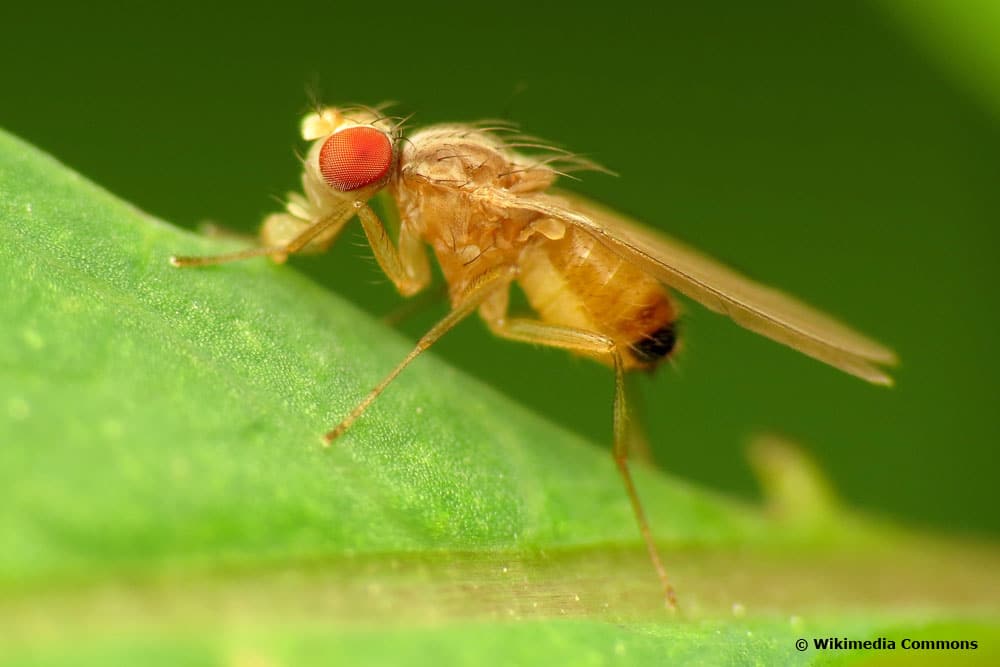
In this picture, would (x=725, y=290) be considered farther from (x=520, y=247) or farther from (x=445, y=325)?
(x=445, y=325)

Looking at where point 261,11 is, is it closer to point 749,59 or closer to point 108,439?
point 749,59

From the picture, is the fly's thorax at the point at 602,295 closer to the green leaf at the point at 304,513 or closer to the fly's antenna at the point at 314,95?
the green leaf at the point at 304,513

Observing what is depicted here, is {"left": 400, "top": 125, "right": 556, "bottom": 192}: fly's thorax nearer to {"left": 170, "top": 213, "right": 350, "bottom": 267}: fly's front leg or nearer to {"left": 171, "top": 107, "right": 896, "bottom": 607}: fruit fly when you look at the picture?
{"left": 171, "top": 107, "right": 896, "bottom": 607}: fruit fly

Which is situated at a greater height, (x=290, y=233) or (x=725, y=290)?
(x=725, y=290)

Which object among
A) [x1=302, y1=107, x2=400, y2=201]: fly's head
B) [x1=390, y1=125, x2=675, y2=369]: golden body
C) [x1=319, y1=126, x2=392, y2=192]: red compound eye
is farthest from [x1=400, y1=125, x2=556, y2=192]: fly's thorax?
[x1=319, y1=126, x2=392, y2=192]: red compound eye

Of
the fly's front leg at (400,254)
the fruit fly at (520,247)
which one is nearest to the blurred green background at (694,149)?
the fruit fly at (520,247)

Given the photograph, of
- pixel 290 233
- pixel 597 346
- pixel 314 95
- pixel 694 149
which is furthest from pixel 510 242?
pixel 694 149
